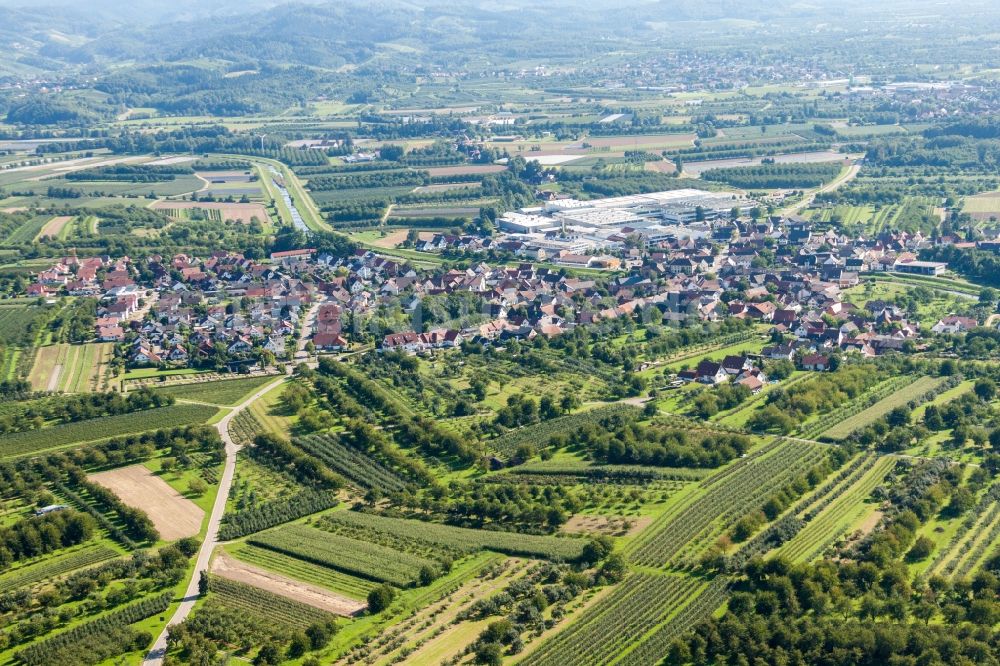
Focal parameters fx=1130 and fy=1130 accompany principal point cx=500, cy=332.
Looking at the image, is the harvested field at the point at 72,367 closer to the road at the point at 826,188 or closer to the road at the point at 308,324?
the road at the point at 308,324

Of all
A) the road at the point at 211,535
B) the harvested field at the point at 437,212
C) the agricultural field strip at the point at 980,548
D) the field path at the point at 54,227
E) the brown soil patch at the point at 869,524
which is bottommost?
the road at the point at 211,535

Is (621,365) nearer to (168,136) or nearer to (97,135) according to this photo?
(168,136)

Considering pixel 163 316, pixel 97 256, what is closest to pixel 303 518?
pixel 163 316

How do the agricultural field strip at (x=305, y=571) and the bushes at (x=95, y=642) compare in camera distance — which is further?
the agricultural field strip at (x=305, y=571)

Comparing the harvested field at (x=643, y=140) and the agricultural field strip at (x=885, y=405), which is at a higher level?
the harvested field at (x=643, y=140)

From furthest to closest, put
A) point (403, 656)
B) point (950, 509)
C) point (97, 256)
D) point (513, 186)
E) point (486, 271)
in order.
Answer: point (513, 186) → point (97, 256) → point (486, 271) → point (950, 509) → point (403, 656)

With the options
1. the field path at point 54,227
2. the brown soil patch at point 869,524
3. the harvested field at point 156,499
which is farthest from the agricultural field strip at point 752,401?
the field path at point 54,227

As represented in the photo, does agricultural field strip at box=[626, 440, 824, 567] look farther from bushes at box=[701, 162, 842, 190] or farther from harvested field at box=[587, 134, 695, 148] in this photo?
harvested field at box=[587, 134, 695, 148]
